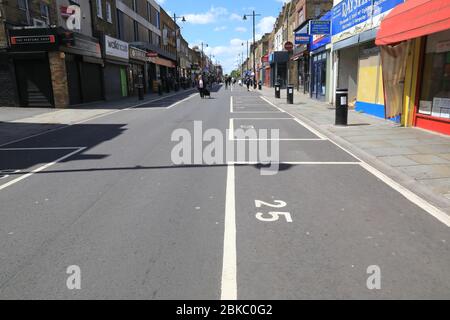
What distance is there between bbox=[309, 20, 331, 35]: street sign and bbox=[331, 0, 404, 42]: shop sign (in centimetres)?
32

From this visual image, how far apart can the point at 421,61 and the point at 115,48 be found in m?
24.4

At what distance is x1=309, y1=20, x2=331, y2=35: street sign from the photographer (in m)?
21.5

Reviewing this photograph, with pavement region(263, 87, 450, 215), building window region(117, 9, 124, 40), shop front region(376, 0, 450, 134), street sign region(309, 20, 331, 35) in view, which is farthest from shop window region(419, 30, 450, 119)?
building window region(117, 9, 124, 40)

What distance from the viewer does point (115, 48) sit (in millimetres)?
30297

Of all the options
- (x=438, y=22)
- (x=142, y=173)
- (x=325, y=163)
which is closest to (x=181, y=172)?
(x=142, y=173)

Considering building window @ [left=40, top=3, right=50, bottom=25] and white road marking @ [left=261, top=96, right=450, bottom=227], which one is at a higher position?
building window @ [left=40, top=3, right=50, bottom=25]

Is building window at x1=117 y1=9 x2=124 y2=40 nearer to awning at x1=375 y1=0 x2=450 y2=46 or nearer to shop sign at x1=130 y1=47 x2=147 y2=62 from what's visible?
shop sign at x1=130 y1=47 x2=147 y2=62

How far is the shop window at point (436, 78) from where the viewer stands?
10586 mm

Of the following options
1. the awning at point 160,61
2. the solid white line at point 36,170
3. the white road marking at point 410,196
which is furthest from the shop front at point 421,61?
the awning at point 160,61

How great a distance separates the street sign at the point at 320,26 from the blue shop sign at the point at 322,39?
53 cm

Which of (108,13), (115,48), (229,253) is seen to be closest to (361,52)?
(229,253)

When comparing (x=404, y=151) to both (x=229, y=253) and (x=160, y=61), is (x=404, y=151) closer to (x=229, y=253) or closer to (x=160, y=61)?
(x=229, y=253)

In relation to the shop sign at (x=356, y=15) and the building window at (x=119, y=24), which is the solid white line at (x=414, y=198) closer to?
the shop sign at (x=356, y=15)

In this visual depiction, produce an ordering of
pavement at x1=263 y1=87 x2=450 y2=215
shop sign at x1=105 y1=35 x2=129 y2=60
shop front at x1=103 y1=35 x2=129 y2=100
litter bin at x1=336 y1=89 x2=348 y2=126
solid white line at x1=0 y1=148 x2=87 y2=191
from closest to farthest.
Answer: pavement at x1=263 y1=87 x2=450 y2=215 → solid white line at x1=0 y1=148 x2=87 y2=191 → litter bin at x1=336 y1=89 x2=348 y2=126 → shop sign at x1=105 y1=35 x2=129 y2=60 → shop front at x1=103 y1=35 x2=129 y2=100
